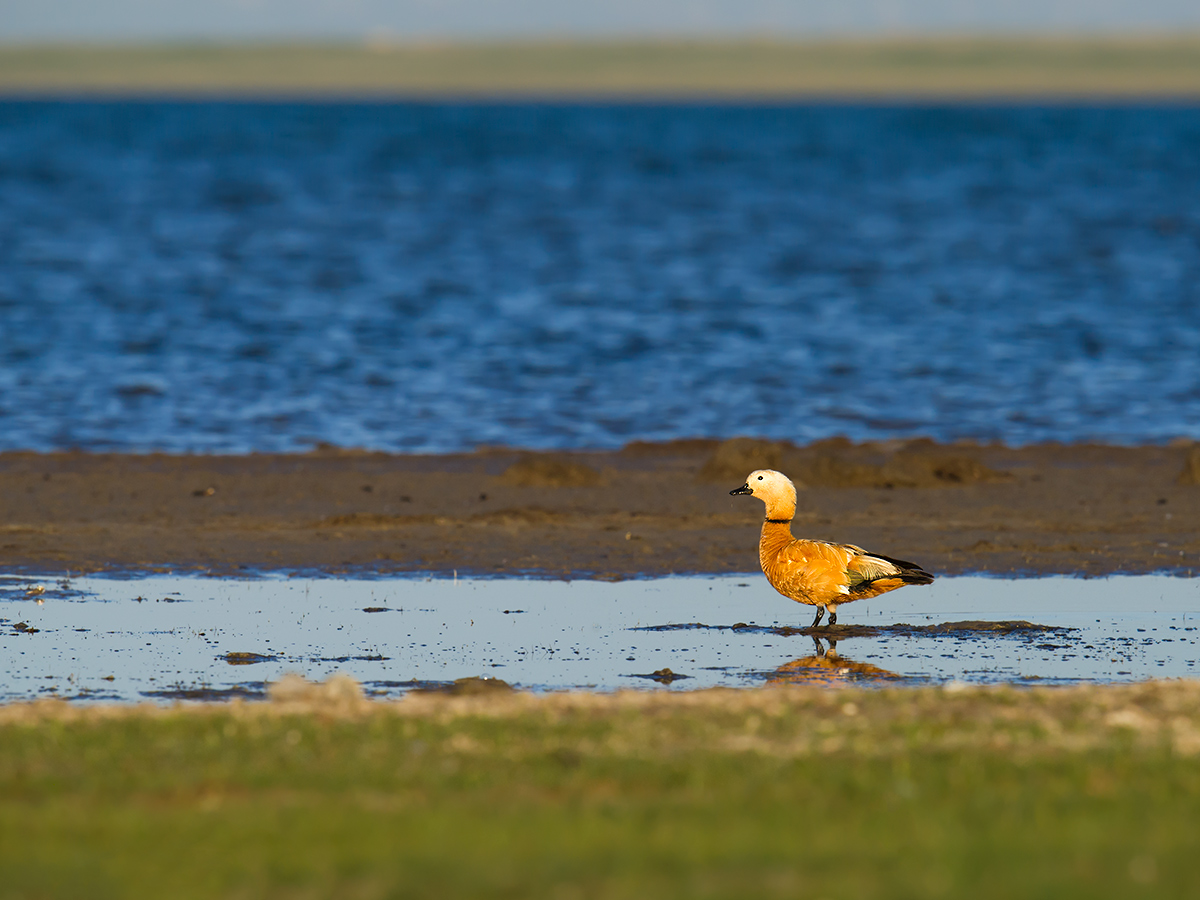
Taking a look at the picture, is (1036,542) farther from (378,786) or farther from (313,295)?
(313,295)

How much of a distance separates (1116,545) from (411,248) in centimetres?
3484

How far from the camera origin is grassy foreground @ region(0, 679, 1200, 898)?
18.9 feet

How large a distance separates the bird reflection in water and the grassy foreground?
126 centimetres

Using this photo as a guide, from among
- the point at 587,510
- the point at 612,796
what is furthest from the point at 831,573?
the point at 587,510

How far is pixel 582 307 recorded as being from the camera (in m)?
36.2

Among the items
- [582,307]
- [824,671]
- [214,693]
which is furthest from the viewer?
[582,307]

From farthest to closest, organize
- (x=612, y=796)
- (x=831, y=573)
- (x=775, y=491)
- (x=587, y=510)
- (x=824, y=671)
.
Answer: (x=587, y=510)
(x=775, y=491)
(x=831, y=573)
(x=824, y=671)
(x=612, y=796)

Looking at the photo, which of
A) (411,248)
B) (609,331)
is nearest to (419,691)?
(609,331)

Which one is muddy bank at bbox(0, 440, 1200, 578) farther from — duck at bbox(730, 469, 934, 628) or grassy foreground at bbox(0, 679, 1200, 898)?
grassy foreground at bbox(0, 679, 1200, 898)

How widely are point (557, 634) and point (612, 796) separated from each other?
4.96 m

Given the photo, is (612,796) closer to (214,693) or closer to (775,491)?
(214,693)

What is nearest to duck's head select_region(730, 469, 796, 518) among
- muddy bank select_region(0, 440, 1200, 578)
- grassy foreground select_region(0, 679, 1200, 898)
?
muddy bank select_region(0, 440, 1200, 578)

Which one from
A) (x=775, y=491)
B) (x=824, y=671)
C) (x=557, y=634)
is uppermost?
(x=775, y=491)

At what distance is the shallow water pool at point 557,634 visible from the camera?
35.3 ft
